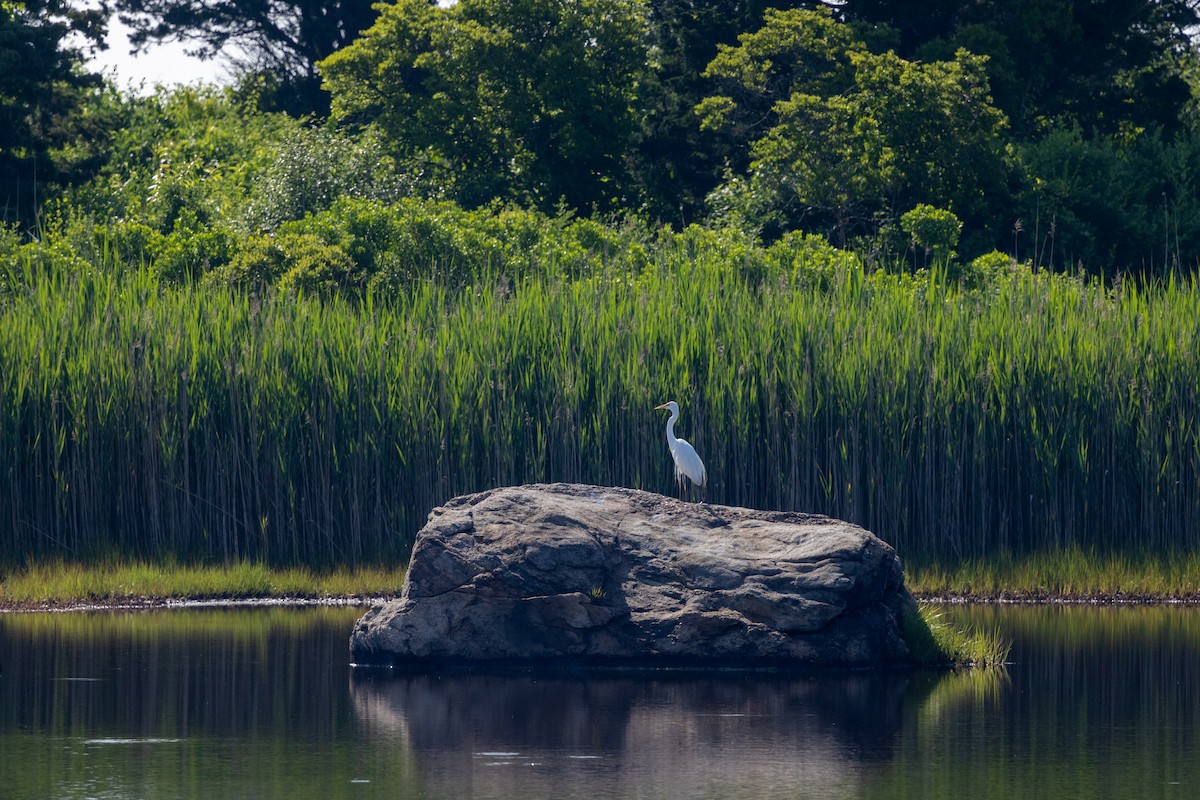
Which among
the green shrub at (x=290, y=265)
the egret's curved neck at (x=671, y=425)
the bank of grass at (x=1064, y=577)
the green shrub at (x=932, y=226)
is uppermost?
the green shrub at (x=932, y=226)

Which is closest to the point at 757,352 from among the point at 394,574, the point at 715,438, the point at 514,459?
the point at 715,438

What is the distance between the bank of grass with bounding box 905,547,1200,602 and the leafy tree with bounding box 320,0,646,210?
45.2 ft

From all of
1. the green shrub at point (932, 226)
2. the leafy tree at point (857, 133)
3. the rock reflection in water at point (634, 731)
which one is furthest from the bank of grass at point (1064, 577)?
the leafy tree at point (857, 133)

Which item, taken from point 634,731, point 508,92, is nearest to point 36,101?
point 508,92

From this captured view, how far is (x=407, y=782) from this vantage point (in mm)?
7309

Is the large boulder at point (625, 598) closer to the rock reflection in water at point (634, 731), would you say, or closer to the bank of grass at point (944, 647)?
the bank of grass at point (944, 647)

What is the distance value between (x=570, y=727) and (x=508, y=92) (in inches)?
731

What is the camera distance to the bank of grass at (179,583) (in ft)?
42.7

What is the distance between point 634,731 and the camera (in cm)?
840

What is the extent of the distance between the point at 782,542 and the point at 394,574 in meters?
→ 4.26

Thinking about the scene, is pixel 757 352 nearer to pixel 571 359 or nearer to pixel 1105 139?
pixel 571 359

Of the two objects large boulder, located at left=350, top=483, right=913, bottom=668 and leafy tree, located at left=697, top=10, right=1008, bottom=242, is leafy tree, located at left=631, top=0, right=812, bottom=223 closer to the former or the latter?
leafy tree, located at left=697, top=10, right=1008, bottom=242

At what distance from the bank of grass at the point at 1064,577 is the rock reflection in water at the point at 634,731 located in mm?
3531

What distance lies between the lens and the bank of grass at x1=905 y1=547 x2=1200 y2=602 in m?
13.3
